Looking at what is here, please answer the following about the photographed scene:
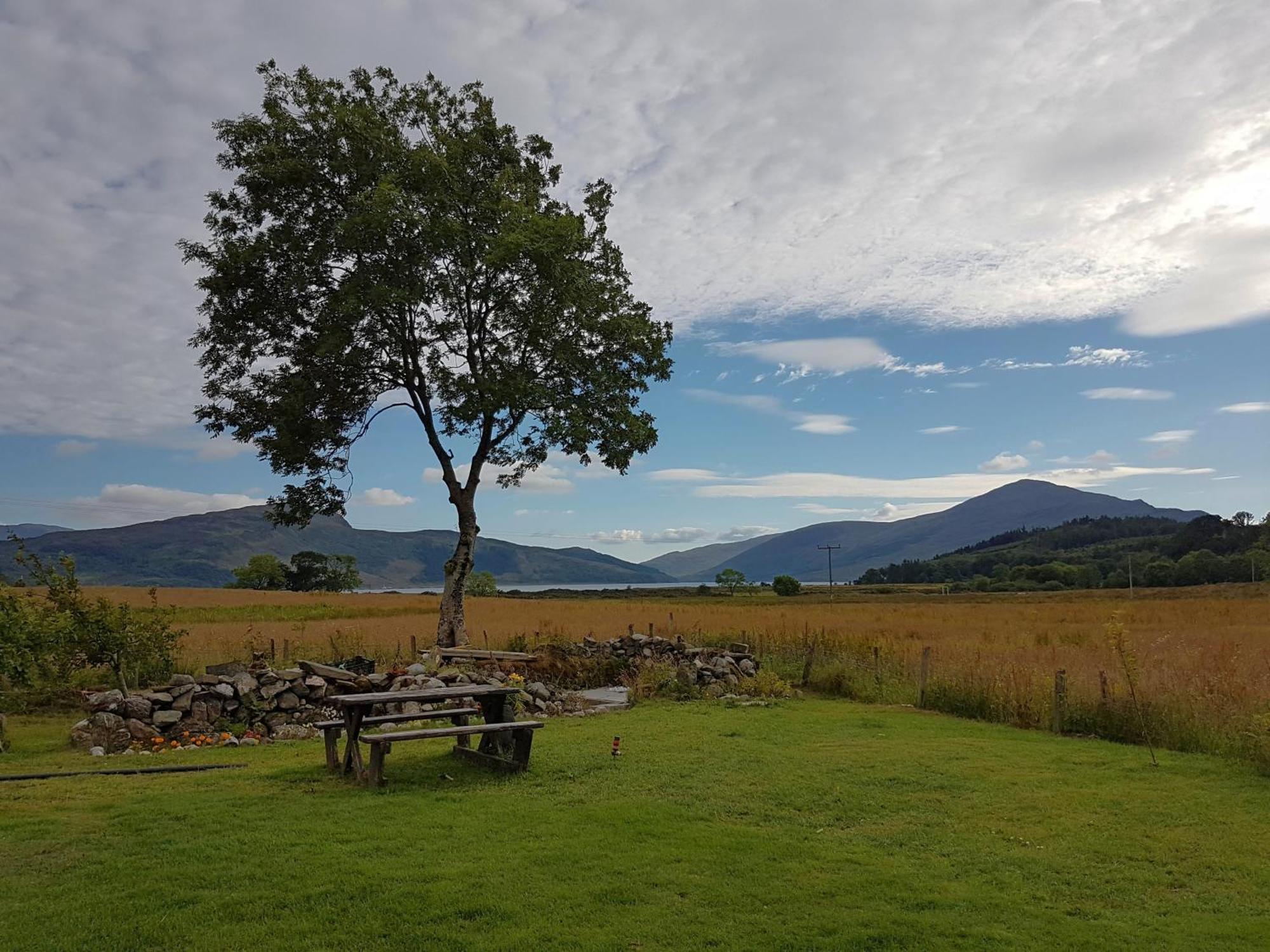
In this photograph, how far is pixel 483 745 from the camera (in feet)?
34.0

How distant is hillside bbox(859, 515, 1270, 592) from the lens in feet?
264

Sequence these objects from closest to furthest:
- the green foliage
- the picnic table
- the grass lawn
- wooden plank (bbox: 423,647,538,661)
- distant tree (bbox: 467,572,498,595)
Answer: the grass lawn < the picnic table < the green foliage < wooden plank (bbox: 423,647,538,661) < distant tree (bbox: 467,572,498,595)

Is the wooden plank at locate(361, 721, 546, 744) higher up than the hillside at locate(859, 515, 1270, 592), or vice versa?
the hillside at locate(859, 515, 1270, 592)

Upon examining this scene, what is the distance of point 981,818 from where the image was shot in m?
7.61

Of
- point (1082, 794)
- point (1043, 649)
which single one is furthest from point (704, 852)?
point (1043, 649)

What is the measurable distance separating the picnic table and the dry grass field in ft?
25.0

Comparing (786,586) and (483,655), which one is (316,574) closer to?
(786,586)

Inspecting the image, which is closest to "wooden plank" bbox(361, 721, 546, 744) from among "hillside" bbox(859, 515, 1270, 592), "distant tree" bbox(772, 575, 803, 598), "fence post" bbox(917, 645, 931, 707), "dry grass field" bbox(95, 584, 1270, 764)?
"dry grass field" bbox(95, 584, 1270, 764)

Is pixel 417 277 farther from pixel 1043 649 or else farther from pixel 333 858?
pixel 1043 649

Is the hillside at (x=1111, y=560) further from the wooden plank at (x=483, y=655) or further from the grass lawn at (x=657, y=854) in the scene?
the grass lawn at (x=657, y=854)

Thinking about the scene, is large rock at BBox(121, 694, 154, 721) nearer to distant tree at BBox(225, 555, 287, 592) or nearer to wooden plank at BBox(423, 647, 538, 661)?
wooden plank at BBox(423, 647, 538, 661)

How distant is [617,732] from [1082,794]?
20.9ft

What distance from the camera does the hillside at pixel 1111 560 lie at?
80.4 meters

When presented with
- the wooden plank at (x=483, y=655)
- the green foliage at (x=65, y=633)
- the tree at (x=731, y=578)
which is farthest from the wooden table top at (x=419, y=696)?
the tree at (x=731, y=578)
